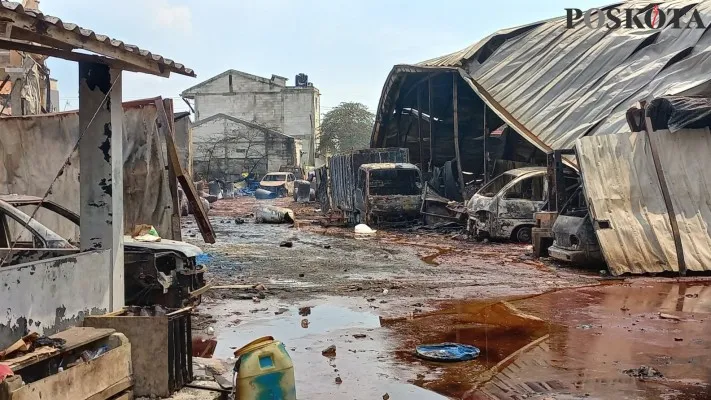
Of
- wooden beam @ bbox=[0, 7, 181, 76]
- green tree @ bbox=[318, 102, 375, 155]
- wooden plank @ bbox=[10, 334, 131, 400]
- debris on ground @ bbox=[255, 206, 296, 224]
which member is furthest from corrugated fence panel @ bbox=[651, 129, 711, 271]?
green tree @ bbox=[318, 102, 375, 155]

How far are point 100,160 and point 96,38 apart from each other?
1.18 metres

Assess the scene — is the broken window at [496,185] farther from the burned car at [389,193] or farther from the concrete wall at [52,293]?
the concrete wall at [52,293]

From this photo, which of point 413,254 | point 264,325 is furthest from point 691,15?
point 264,325

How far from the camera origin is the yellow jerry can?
15.8 ft

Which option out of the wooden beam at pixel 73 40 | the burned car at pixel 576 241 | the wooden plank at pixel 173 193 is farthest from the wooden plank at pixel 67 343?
the burned car at pixel 576 241

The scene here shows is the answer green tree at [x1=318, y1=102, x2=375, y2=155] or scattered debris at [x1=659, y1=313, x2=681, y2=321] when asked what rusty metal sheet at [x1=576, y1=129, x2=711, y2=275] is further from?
green tree at [x1=318, y1=102, x2=375, y2=155]

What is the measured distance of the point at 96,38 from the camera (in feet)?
16.3

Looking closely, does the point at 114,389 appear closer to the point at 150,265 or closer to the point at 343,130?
the point at 150,265

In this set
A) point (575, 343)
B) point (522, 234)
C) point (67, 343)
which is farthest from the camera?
point (522, 234)

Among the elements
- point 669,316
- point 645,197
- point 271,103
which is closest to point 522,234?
point 645,197

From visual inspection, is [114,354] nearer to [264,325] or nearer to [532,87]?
[264,325]

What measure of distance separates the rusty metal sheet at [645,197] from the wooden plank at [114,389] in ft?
29.0

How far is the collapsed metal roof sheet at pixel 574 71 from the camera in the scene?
16.1m

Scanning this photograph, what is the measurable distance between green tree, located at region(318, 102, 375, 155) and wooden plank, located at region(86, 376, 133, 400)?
181ft
